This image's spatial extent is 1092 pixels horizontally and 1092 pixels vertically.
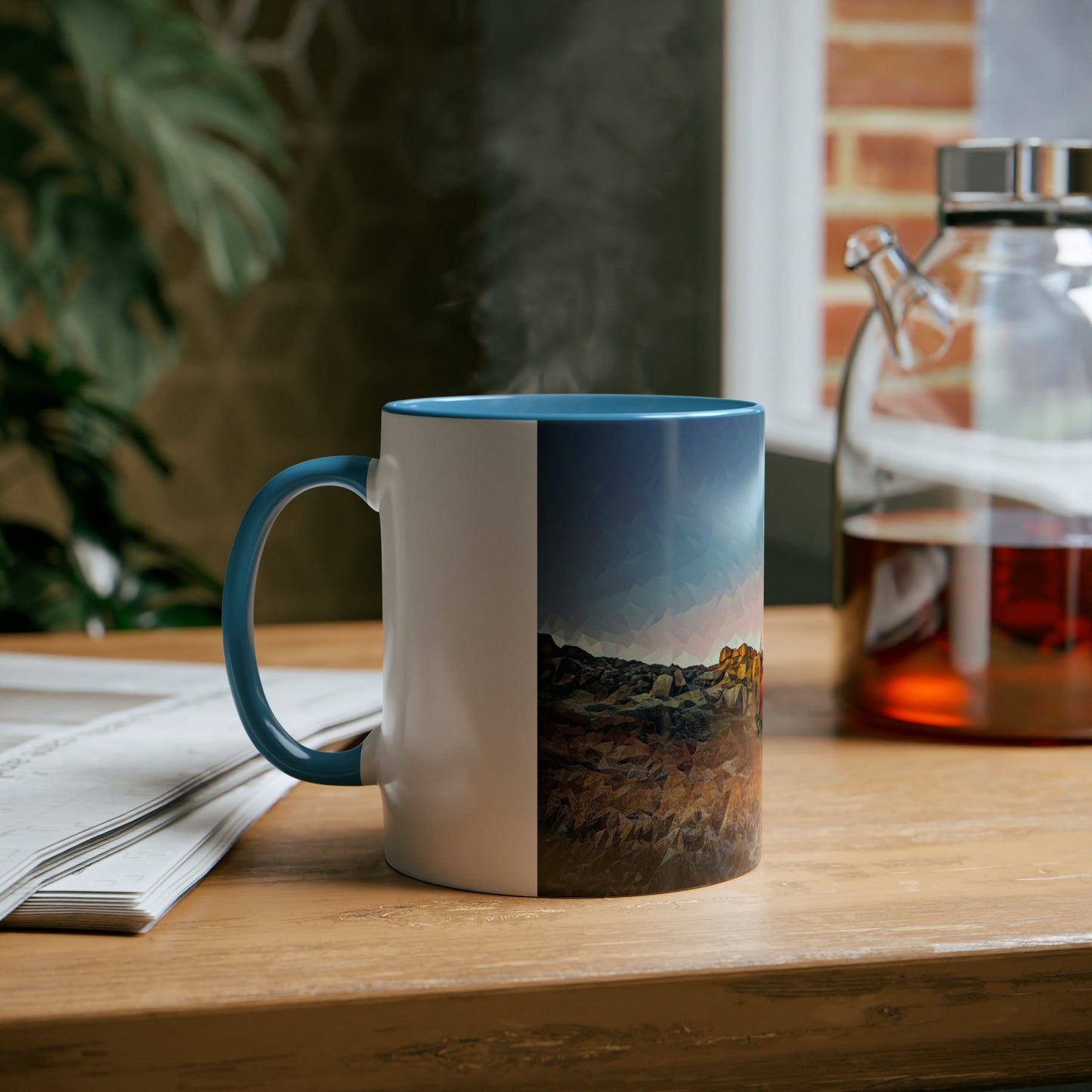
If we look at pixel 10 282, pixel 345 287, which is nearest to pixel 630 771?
pixel 10 282

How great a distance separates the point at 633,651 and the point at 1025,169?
1.07ft

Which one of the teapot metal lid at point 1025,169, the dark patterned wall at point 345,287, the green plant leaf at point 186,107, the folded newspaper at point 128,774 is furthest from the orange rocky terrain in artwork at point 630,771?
the dark patterned wall at point 345,287

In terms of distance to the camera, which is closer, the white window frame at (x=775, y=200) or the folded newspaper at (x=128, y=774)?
the folded newspaper at (x=128, y=774)

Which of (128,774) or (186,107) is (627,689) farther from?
(186,107)

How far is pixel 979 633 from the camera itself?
56 cm

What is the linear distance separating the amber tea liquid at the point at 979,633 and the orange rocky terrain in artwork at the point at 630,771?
0.20 m

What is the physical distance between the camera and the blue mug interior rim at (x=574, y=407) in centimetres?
40

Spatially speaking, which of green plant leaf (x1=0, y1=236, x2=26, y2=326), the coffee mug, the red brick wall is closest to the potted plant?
green plant leaf (x1=0, y1=236, x2=26, y2=326)

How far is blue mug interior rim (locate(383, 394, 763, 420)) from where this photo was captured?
0.40 metres

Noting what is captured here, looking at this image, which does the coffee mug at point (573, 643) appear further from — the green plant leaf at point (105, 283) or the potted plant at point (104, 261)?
the green plant leaf at point (105, 283)

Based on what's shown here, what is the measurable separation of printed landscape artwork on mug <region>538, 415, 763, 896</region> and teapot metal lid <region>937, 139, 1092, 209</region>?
26 centimetres

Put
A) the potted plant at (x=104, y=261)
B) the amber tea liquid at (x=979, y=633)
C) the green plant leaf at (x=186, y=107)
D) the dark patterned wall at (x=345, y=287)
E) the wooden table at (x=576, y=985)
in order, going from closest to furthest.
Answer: the wooden table at (x=576, y=985)
the amber tea liquid at (x=979, y=633)
the potted plant at (x=104, y=261)
the green plant leaf at (x=186, y=107)
the dark patterned wall at (x=345, y=287)

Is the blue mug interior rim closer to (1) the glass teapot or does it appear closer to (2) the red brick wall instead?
(1) the glass teapot

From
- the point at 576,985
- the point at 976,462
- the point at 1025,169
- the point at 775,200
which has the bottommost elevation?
the point at 576,985
